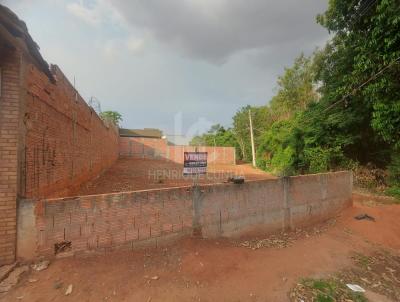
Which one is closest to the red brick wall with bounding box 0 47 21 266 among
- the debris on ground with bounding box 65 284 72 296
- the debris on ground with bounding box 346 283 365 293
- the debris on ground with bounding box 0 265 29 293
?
the debris on ground with bounding box 0 265 29 293

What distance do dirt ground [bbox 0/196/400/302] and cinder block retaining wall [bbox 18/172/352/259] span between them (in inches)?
11.6

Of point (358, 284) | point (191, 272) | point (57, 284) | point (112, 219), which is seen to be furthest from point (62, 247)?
point (358, 284)

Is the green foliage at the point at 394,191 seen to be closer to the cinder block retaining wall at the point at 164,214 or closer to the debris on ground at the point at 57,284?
the cinder block retaining wall at the point at 164,214

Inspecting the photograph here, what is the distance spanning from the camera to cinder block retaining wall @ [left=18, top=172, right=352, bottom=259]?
138 inches

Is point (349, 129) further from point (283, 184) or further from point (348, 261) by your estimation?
point (348, 261)

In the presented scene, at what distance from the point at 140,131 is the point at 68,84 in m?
33.9

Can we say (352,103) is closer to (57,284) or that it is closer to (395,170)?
(395,170)

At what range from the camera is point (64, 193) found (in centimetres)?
538

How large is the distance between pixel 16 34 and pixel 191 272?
14.8 feet

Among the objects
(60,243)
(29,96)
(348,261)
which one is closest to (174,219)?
(60,243)

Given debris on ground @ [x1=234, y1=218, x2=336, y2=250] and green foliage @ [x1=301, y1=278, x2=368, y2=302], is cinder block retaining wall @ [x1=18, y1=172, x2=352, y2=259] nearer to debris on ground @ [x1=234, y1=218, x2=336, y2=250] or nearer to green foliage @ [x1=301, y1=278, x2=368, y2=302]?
debris on ground @ [x1=234, y1=218, x2=336, y2=250]

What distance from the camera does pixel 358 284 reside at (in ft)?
14.4

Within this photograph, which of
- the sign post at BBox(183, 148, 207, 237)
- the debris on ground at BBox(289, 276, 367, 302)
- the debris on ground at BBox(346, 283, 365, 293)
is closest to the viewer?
the debris on ground at BBox(289, 276, 367, 302)

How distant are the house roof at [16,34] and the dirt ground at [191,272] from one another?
3282 mm
